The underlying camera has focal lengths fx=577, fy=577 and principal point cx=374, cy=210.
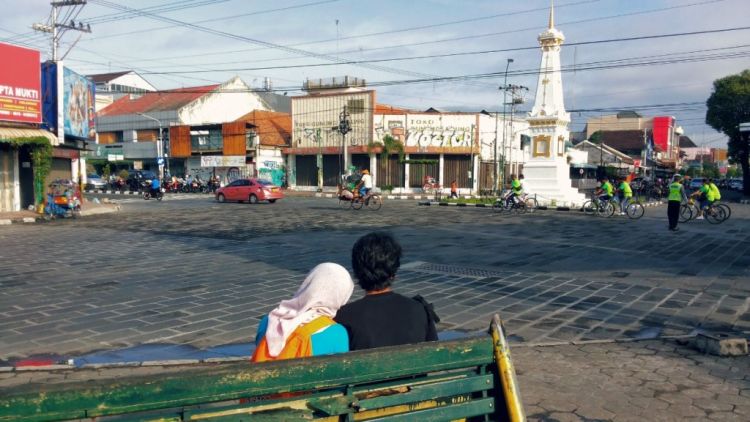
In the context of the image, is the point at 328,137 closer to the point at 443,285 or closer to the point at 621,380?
the point at 443,285

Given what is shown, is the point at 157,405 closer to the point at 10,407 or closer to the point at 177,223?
the point at 10,407

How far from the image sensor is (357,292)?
7.96m

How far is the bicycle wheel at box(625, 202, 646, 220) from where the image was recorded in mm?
20156

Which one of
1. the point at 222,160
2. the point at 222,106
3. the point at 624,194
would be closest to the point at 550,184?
the point at 624,194

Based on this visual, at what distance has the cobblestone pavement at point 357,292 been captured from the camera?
20.2ft

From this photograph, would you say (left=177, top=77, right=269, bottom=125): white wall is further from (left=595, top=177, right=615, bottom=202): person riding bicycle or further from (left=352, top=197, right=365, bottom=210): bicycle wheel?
(left=595, top=177, right=615, bottom=202): person riding bicycle

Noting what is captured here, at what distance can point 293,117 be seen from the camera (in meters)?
47.6

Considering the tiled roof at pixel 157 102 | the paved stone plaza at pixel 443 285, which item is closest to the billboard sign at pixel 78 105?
the paved stone plaza at pixel 443 285

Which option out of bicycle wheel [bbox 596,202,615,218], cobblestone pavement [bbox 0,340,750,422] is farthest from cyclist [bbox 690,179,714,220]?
cobblestone pavement [bbox 0,340,750,422]

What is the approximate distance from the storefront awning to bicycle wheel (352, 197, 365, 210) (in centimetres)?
1196

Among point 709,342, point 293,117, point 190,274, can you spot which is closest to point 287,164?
point 293,117

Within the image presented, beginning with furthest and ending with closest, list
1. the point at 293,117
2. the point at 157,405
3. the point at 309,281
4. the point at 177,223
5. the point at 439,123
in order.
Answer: the point at 293,117 → the point at 439,123 → the point at 177,223 → the point at 309,281 → the point at 157,405

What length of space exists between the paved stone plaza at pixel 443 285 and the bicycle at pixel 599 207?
461 cm

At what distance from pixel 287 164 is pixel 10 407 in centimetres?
4786
